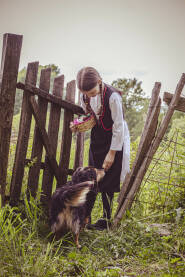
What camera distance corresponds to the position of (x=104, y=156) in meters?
3.23

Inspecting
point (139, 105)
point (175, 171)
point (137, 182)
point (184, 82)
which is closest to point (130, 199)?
point (137, 182)

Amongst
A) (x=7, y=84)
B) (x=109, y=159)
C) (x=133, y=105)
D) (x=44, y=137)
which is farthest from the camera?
(x=133, y=105)

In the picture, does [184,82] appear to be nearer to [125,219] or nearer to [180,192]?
[180,192]

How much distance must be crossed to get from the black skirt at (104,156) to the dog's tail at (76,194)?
527 mm

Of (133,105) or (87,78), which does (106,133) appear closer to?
(87,78)

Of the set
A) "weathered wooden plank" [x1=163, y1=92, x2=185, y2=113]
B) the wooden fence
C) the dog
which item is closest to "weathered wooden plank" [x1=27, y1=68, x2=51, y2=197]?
the wooden fence

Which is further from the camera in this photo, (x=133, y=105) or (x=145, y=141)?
(x=133, y=105)

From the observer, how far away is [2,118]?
2812 millimetres

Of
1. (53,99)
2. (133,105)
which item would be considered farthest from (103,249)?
(133,105)

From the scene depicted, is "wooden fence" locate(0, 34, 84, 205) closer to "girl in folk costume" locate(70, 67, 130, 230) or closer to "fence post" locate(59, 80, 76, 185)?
"fence post" locate(59, 80, 76, 185)

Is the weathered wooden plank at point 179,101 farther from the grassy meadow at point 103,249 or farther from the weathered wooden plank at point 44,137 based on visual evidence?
the weathered wooden plank at point 44,137

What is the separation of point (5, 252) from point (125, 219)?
139cm

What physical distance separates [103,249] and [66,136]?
164cm

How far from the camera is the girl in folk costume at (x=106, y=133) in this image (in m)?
2.87
